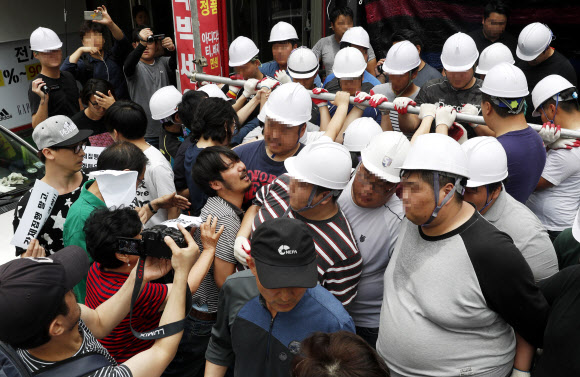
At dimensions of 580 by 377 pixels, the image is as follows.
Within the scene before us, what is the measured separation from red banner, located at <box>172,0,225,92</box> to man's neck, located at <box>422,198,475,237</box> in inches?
154

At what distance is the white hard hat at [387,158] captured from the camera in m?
2.43

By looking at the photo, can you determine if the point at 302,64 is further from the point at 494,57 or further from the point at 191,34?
the point at 494,57

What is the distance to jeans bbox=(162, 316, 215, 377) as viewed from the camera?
9.26 ft

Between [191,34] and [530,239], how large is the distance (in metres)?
4.20

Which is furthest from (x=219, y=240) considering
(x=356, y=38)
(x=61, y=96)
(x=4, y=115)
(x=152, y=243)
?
(x=4, y=115)

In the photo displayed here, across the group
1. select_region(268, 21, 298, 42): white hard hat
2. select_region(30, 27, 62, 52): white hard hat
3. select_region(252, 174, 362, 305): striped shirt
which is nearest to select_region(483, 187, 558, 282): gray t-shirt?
select_region(252, 174, 362, 305): striped shirt

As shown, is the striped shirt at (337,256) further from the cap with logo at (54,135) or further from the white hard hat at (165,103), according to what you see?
the white hard hat at (165,103)

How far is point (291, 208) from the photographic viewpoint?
2.50 meters

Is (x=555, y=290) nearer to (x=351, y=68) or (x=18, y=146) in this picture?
(x=351, y=68)

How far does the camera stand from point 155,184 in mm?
3438

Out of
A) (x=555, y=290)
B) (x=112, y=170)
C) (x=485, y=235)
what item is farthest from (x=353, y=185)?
(x=112, y=170)

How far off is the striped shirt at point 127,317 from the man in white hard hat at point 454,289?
1.15m

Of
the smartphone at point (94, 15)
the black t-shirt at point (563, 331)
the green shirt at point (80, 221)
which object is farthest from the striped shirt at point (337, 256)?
the smartphone at point (94, 15)

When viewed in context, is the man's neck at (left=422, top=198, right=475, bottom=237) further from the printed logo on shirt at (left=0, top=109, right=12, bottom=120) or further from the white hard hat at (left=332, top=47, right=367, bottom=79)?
the printed logo on shirt at (left=0, top=109, right=12, bottom=120)
